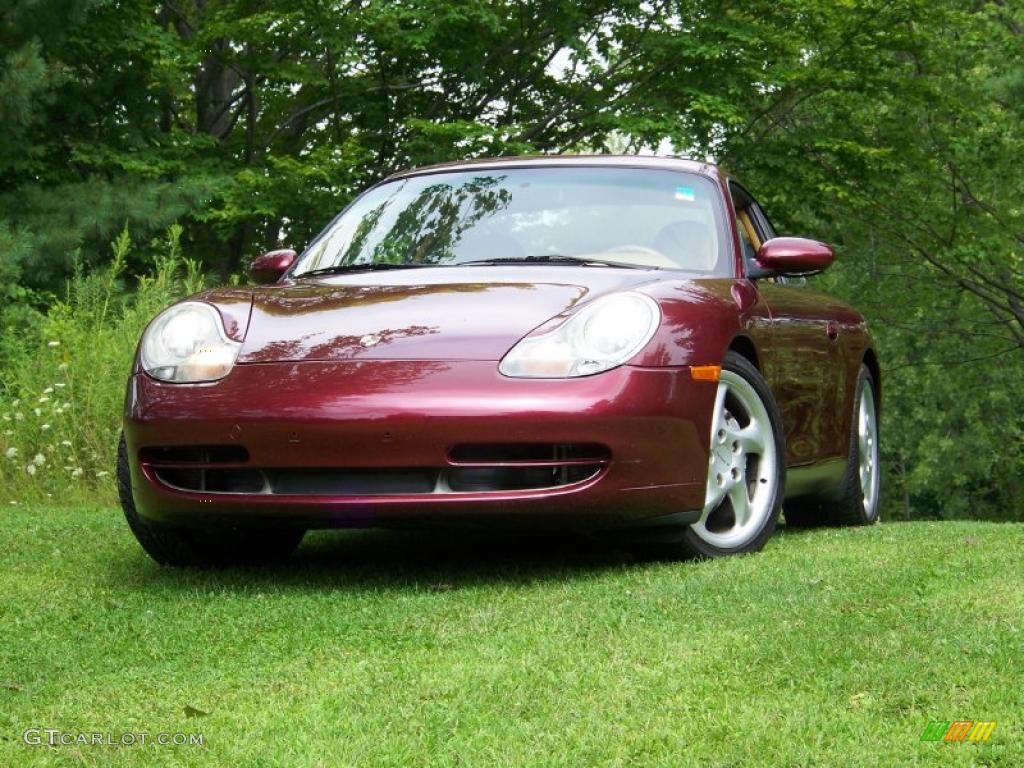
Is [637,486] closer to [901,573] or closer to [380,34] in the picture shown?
[901,573]

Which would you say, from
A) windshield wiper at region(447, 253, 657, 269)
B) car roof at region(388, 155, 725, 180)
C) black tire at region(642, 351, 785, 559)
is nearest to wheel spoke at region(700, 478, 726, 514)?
black tire at region(642, 351, 785, 559)

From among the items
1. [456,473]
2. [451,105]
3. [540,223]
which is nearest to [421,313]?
[456,473]

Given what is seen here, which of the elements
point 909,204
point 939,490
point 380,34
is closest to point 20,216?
point 380,34

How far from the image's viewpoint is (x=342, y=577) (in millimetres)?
4898

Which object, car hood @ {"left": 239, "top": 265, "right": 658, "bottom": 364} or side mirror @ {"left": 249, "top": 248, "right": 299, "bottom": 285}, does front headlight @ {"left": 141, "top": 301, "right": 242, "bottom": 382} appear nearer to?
car hood @ {"left": 239, "top": 265, "right": 658, "bottom": 364}

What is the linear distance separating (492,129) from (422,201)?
1211cm

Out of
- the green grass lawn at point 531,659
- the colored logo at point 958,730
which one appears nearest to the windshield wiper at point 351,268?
the green grass lawn at point 531,659

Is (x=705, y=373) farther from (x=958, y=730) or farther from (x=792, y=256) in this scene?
(x=958, y=730)

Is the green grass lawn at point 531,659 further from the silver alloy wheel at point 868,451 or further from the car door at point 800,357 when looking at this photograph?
the silver alloy wheel at point 868,451

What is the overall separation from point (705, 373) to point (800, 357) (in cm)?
136

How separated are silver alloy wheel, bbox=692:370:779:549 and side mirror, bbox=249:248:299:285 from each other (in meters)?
1.90

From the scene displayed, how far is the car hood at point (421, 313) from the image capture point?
460 centimetres

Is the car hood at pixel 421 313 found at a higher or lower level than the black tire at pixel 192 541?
higher

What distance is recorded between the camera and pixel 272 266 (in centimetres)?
604
